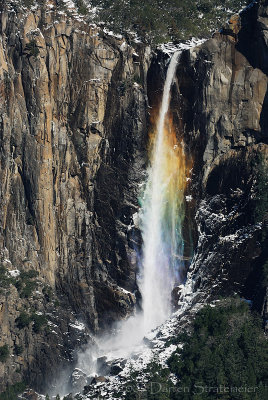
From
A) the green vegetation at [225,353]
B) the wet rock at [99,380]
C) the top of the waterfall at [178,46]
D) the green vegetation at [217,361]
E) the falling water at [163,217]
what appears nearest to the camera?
the green vegetation at [217,361]

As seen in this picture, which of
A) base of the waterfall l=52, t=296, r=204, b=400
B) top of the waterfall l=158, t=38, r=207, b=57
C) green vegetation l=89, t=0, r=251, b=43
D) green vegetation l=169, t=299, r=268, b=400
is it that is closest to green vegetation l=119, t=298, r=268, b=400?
green vegetation l=169, t=299, r=268, b=400

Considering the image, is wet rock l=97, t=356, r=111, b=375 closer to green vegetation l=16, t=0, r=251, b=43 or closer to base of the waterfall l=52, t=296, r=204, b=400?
base of the waterfall l=52, t=296, r=204, b=400

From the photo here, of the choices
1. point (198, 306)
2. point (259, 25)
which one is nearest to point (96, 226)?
point (198, 306)

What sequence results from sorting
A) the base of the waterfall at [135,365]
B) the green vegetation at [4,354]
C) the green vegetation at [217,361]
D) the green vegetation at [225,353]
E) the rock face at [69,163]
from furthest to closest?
1. the rock face at [69,163]
2. the green vegetation at [4,354]
3. the base of the waterfall at [135,365]
4. the green vegetation at [225,353]
5. the green vegetation at [217,361]

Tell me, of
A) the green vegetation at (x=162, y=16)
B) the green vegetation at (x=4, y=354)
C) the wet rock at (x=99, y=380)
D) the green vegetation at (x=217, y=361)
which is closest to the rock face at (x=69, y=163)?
the green vegetation at (x=162, y=16)

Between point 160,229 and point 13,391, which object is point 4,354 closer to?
point 13,391

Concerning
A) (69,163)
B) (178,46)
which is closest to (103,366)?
(69,163)

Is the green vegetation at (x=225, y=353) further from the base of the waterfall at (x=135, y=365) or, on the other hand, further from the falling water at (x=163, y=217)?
the falling water at (x=163, y=217)

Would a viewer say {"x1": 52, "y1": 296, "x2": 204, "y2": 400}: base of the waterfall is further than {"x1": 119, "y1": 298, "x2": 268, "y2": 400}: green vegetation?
Yes
